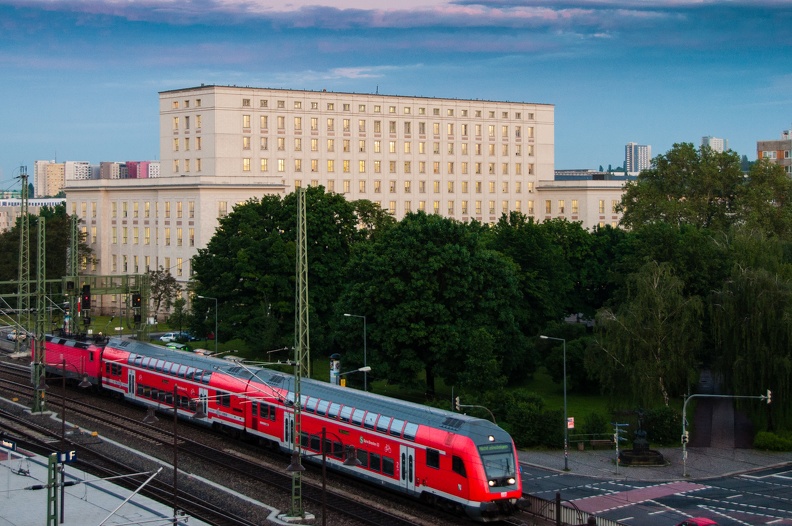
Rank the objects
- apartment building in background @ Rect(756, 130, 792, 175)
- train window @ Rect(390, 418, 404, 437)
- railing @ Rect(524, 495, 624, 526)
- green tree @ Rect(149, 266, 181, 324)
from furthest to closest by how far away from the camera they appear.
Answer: apartment building in background @ Rect(756, 130, 792, 175), green tree @ Rect(149, 266, 181, 324), train window @ Rect(390, 418, 404, 437), railing @ Rect(524, 495, 624, 526)

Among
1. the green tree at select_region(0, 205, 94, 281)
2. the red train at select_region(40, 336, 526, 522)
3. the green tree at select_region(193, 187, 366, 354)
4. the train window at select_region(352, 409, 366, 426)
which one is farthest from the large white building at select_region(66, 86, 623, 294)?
the train window at select_region(352, 409, 366, 426)

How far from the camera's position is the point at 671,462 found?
192ft

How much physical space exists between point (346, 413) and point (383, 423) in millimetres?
3177

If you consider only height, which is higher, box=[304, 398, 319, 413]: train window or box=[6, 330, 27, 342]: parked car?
box=[304, 398, 319, 413]: train window

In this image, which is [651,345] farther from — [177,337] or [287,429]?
[177,337]

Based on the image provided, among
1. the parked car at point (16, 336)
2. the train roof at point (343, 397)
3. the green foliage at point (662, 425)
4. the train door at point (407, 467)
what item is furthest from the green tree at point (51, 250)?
the train door at point (407, 467)

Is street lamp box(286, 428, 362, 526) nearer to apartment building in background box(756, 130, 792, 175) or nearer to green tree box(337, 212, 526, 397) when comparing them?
green tree box(337, 212, 526, 397)

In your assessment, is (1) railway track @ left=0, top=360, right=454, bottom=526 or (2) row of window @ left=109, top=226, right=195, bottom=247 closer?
(1) railway track @ left=0, top=360, right=454, bottom=526

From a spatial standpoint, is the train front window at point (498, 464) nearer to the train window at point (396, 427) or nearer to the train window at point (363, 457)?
the train window at point (396, 427)

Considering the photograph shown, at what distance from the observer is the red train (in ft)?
135

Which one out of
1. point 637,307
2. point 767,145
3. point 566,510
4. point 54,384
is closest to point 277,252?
point 54,384

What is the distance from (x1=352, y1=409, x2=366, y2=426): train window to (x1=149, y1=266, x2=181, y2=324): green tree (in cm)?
7584

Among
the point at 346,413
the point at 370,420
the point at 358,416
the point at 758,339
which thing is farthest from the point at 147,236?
the point at 370,420

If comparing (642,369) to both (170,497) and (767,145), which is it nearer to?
(170,497)
